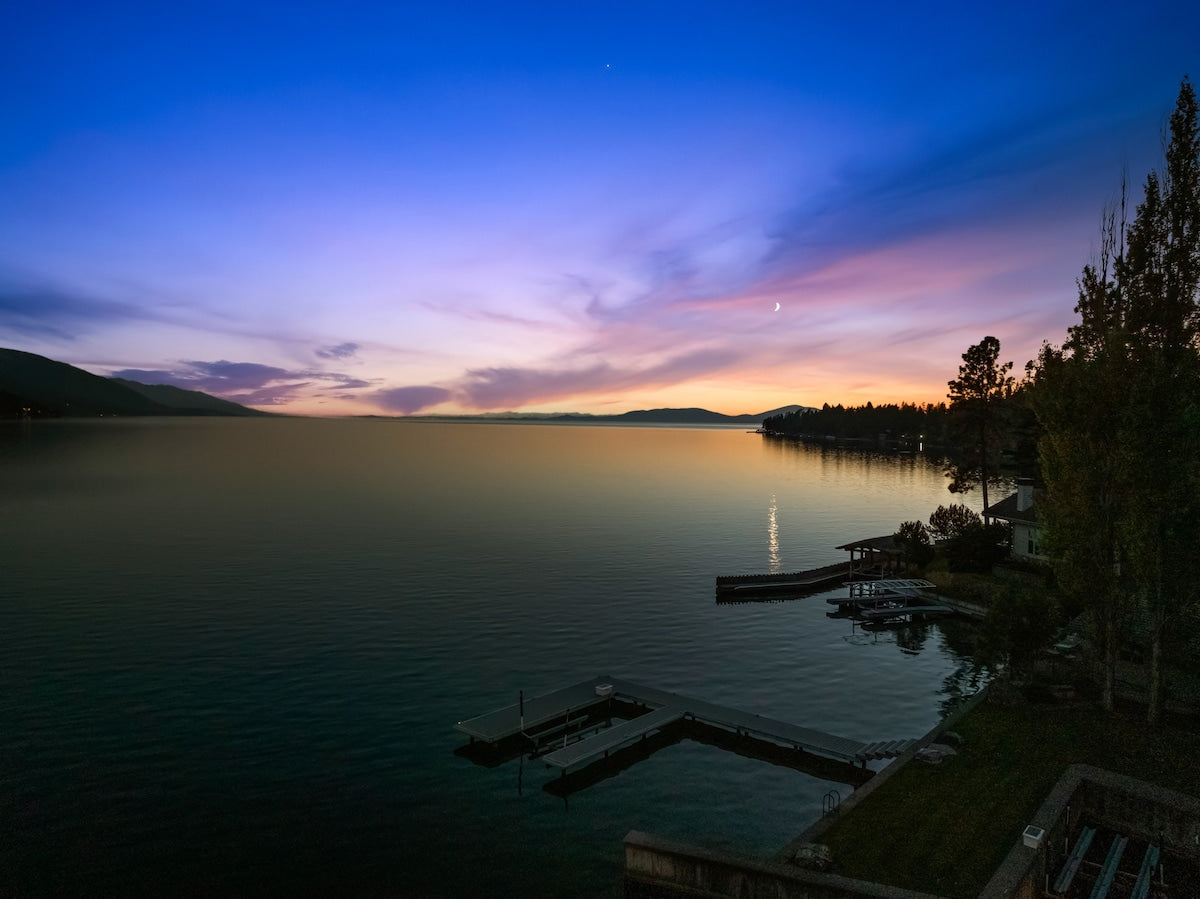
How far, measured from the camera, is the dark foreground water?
2327cm

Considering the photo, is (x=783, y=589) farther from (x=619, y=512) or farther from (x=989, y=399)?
Answer: (x=619, y=512)

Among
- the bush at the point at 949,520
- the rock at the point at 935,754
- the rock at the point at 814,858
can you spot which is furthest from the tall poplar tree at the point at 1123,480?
the bush at the point at 949,520

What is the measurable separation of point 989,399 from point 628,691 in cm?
5260

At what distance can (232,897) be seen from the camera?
68.3 feet

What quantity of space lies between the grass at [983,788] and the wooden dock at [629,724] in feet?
13.6

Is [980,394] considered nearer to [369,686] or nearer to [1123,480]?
[1123,480]

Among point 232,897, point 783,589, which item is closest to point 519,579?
point 783,589

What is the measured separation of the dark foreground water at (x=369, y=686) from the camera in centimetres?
2327

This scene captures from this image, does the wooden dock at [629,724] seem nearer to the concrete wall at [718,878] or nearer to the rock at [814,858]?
the concrete wall at [718,878]

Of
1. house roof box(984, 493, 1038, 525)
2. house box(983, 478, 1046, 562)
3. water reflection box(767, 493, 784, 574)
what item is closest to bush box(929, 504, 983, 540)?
house roof box(984, 493, 1038, 525)

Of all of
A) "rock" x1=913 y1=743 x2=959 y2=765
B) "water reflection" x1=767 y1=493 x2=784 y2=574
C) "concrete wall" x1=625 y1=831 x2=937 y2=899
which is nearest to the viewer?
"concrete wall" x1=625 y1=831 x2=937 y2=899

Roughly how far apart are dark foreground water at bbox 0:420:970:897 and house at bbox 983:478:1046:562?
16.7m

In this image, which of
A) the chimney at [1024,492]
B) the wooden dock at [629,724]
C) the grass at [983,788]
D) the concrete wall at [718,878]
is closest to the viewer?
the concrete wall at [718,878]

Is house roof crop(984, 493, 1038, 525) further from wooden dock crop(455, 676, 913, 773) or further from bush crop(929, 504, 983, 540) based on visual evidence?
wooden dock crop(455, 676, 913, 773)
